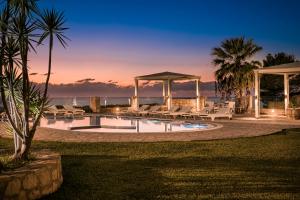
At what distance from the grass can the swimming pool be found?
5.74 metres

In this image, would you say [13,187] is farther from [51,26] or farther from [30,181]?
[51,26]

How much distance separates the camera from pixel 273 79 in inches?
1369

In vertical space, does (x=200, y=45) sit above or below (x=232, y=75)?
above

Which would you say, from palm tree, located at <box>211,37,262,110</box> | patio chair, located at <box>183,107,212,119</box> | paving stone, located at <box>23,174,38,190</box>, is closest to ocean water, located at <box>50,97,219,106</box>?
palm tree, located at <box>211,37,262,110</box>

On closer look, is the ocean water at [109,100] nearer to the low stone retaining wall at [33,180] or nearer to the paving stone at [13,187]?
the low stone retaining wall at [33,180]

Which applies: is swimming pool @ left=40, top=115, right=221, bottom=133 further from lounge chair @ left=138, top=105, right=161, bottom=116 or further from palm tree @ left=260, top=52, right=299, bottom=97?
palm tree @ left=260, top=52, right=299, bottom=97

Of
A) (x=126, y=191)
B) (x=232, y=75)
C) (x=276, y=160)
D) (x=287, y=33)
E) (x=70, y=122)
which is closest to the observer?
(x=126, y=191)

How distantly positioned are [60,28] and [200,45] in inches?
1130

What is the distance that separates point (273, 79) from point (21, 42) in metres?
32.1

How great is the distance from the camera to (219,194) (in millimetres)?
5289

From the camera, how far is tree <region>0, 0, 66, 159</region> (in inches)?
223

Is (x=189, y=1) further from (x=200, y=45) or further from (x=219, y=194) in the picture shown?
(x=219, y=194)

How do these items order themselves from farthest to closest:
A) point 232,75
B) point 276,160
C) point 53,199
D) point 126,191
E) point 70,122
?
point 232,75, point 70,122, point 276,160, point 126,191, point 53,199


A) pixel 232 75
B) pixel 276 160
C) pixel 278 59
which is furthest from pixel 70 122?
pixel 278 59
